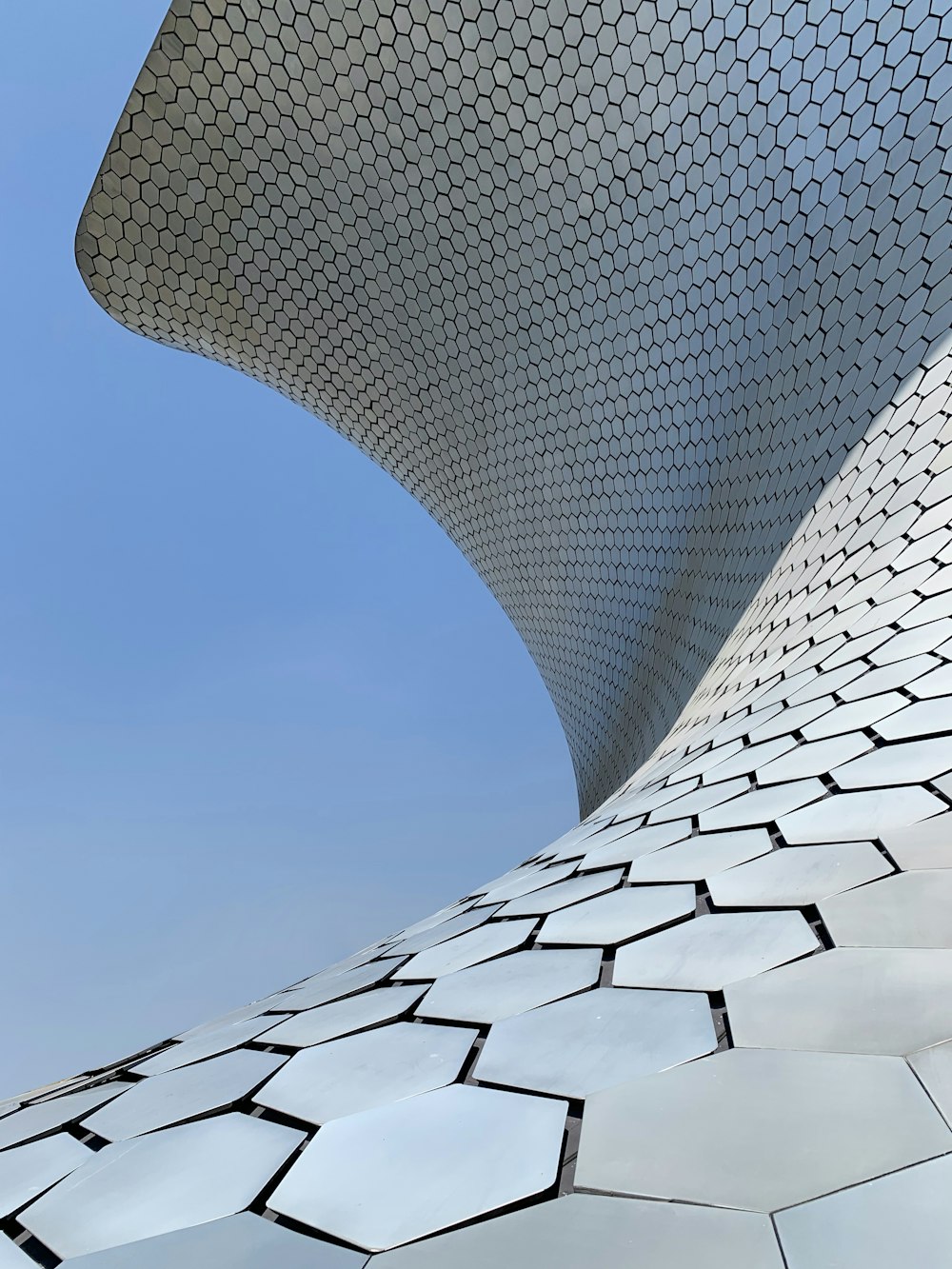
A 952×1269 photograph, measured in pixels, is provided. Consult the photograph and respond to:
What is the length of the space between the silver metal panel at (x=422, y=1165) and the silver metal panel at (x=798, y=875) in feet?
1.50

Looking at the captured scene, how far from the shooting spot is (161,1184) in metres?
0.73

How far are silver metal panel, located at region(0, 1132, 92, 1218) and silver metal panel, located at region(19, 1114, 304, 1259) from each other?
2 cm

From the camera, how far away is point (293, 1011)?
1.21 meters

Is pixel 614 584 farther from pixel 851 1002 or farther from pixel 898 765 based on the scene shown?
pixel 851 1002

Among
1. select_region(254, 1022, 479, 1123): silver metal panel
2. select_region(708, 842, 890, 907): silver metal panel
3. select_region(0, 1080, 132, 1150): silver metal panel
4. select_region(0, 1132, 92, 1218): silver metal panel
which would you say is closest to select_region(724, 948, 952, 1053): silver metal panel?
select_region(708, 842, 890, 907): silver metal panel

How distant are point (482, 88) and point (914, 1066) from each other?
4.49m

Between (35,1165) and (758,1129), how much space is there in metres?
0.69

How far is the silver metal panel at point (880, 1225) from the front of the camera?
1.57ft

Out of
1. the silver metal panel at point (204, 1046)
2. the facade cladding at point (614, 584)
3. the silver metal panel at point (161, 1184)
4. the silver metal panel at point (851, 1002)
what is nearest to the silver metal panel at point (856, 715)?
the facade cladding at point (614, 584)

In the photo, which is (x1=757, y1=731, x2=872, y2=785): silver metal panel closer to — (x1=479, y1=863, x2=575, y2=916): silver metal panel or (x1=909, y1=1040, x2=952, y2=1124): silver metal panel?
(x1=479, y1=863, x2=575, y2=916): silver metal panel

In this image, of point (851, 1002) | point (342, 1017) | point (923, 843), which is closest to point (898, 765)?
point (923, 843)

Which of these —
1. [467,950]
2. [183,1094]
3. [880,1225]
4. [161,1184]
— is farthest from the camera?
[467,950]

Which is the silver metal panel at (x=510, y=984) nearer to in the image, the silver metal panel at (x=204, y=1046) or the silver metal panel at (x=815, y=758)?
the silver metal panel at (x=204, y=1046)

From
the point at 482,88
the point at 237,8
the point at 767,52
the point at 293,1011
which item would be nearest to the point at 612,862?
the point at 293,1011
